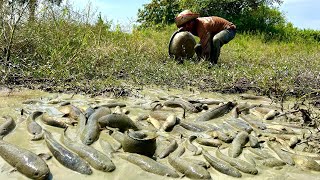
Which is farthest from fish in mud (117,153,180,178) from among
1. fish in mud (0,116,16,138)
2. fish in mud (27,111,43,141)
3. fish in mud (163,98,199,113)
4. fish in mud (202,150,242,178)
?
fish in mud (163,98,199,113)

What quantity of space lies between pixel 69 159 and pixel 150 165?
0.73m

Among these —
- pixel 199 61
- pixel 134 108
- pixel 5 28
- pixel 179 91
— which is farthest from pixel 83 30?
pixel 134 108

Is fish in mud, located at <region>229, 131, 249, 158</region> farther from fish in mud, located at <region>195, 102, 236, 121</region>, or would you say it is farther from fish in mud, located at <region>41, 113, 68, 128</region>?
fish in mud, located at <region>41, 113, 68, 128</region>

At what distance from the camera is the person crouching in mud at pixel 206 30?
379 inches

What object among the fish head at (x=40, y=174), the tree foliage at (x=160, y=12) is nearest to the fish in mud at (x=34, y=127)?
the fish head at (x=40, y=174)

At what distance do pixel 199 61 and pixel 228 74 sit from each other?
1757 mm

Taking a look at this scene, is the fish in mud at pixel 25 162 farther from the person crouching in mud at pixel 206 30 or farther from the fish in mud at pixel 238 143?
the person crouching in mud at pixel 206 30

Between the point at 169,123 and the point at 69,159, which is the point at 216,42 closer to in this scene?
the point at 169,123

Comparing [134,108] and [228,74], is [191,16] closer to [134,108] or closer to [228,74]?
[228,74]

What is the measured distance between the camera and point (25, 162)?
10.8ft

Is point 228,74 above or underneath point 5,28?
underneath

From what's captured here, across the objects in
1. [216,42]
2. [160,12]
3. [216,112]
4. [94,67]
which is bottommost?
[216,112]

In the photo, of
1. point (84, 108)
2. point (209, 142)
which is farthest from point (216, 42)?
point (209, 142)

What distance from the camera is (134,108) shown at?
5.71 metres
